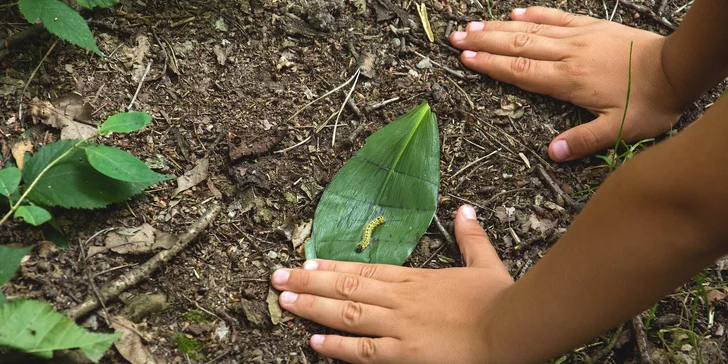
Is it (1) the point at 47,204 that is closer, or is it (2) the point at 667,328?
(1) the point at 47,204

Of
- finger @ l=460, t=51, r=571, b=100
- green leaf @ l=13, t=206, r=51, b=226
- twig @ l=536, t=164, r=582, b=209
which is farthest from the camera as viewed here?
finger @ l=460, t=51, r=571, b=100

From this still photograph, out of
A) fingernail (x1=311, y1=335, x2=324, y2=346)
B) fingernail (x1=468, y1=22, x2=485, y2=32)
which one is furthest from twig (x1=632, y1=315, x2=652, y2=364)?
fingernail (x1=468, y1=22, x2=485, y2=32)

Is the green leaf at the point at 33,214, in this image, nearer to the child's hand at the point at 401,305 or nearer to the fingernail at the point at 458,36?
the child's hand at the point at 401,305

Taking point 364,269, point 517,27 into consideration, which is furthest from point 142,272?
point 517,27

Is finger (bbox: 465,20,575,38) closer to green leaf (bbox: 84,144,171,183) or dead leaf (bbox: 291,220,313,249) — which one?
dead leaf (bbox: 291,220,313,249)

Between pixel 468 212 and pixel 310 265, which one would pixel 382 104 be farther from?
pixel 310 265

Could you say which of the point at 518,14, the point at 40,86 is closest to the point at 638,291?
the point at 518,14

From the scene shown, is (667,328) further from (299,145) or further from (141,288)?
(141,288)
